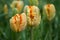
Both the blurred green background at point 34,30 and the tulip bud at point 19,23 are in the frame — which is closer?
the tulip bud at point 19,23

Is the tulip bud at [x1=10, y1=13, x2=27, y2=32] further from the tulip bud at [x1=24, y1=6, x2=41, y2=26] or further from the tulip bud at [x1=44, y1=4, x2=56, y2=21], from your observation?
the tulip bud at [x1=44, y1=4, x2=56, y2=21]

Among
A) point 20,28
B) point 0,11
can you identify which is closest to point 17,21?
point 20,28

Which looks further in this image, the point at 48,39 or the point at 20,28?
the point at 48,39

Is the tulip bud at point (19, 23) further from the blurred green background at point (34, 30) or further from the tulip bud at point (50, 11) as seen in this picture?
the tulip bud at point (50, 11)

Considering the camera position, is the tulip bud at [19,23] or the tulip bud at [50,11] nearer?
the tulip bud at [19,23]

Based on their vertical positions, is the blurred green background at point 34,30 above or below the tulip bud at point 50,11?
below

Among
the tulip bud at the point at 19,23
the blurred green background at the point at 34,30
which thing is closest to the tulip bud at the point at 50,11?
the blurred green background at the point at 34,30

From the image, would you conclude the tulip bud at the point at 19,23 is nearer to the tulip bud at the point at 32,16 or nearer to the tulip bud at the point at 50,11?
the tulip bud at the point at 32,16

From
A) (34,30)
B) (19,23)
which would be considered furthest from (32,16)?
(34,30)

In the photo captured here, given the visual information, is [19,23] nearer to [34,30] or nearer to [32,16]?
[32,16]

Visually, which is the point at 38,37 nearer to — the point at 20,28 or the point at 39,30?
the point at 39,30

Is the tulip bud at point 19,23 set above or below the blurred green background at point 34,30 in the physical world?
above
